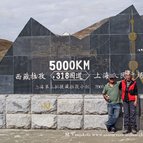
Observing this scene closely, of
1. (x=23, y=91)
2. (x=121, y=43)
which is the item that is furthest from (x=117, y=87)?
(x=23, y=91)

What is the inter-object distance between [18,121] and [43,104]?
0.71 meters

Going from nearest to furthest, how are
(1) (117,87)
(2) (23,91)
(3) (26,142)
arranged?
(3) (26,142)
(1) (117,87)
(2) (23,91)

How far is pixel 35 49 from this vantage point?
370 inches

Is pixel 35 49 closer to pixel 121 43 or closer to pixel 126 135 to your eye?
pixel 121 43

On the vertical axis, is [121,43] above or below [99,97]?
above

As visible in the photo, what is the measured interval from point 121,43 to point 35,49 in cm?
194

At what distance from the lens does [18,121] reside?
9500 millimetres

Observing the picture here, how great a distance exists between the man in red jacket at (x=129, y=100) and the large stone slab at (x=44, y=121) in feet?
5.35

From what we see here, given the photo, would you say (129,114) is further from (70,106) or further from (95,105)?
(70,106)

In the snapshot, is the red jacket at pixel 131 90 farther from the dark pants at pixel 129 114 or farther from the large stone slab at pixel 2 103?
the large stone slab at pixel 2 103

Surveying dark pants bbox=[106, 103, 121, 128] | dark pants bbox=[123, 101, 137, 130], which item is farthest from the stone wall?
dark pants bbox=[123, 101, 137, 130]

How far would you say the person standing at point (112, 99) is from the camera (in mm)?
8812

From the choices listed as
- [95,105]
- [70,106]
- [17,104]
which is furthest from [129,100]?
[17,104]

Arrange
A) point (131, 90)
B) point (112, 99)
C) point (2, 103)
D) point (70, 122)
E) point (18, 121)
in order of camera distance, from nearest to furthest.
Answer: point (131, 90), point (112, 99), point (70, 122), point (18, 121), point (2, 103)
